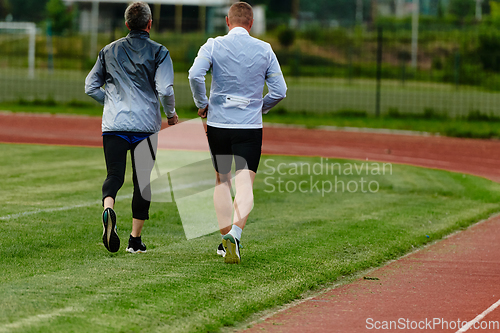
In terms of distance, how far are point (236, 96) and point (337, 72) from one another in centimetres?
3486

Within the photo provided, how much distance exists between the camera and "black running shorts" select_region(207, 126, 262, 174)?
5809mm

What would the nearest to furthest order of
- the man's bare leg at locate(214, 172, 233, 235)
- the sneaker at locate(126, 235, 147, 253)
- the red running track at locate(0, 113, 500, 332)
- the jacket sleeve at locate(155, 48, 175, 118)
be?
the red running track at locate(0, 113, 500, 332)
the jacket sleeve at locate(155, 48, 175, 118)
the man's bare leg at locate(214, 172, 233, 235)
the sneaker at locate(126, 235, 147, 253)

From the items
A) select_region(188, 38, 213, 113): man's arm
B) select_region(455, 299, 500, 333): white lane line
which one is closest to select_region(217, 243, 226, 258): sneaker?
select_region(188, 38, 213, 113): man's arm

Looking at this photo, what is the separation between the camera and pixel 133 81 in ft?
19.3

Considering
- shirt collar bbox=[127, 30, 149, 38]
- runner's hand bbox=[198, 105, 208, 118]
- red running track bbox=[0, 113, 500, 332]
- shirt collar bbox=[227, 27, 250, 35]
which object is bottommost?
red running track bbox=[0, 113, 500, 332]

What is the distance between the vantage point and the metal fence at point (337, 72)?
88.4ft

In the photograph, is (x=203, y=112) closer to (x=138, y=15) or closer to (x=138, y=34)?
(x=138, y=34)

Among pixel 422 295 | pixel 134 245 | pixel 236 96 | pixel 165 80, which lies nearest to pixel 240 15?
pixel 236 96

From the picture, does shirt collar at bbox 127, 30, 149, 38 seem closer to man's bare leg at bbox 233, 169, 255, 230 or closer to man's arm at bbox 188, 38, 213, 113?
man's arm at bbox 188, 38, 213, 113

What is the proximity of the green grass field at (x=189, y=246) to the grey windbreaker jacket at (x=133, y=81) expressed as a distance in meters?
1.18

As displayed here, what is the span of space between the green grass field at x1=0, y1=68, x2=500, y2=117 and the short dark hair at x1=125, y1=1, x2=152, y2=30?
667 inches

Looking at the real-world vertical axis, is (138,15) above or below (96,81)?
above

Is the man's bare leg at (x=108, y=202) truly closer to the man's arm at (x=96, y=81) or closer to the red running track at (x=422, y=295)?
the man's arm at (x=96, y=81)

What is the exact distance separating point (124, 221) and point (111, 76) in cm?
221
